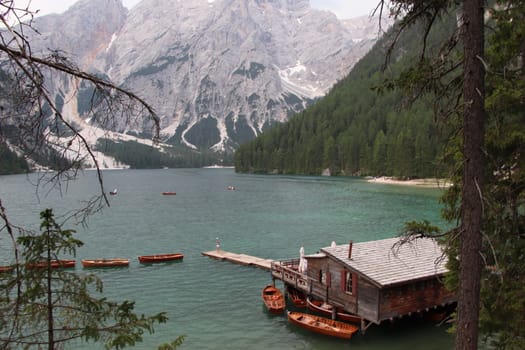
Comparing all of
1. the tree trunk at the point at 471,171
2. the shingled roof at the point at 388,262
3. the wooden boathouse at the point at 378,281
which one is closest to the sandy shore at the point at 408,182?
the shingled roof at the point at 388,262

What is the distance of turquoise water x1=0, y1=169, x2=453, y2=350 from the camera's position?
896 inches

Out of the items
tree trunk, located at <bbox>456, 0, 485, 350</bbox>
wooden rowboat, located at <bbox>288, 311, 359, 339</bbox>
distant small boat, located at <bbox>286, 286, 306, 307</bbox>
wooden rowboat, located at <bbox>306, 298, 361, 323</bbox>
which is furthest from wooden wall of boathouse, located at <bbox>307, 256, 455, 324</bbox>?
tree trunk, located at <bbox>456, 0, 485, 350</bbox>

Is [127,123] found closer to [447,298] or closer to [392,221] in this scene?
[447,298]

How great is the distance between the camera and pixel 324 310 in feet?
82.6

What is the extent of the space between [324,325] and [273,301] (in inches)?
189

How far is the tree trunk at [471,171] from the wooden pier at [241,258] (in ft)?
95.6

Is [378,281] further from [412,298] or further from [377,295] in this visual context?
[412,298]

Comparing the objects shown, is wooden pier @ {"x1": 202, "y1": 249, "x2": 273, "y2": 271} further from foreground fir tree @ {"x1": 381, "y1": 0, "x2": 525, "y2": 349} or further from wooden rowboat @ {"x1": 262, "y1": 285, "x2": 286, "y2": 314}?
foreground fir tree @ {"x1": 381, "y1": 0, "x2": 525, "y2": 349}

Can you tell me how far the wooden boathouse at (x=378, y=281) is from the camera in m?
21.5

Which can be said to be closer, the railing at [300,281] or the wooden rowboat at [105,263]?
the railing at [300,281]

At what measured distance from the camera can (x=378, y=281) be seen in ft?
68.7

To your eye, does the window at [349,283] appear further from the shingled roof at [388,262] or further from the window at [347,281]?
the shingled roof at [388,262]

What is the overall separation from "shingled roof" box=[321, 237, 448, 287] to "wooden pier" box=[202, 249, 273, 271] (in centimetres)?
1348

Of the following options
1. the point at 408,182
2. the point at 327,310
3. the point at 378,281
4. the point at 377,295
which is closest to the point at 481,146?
the point at 378,281
